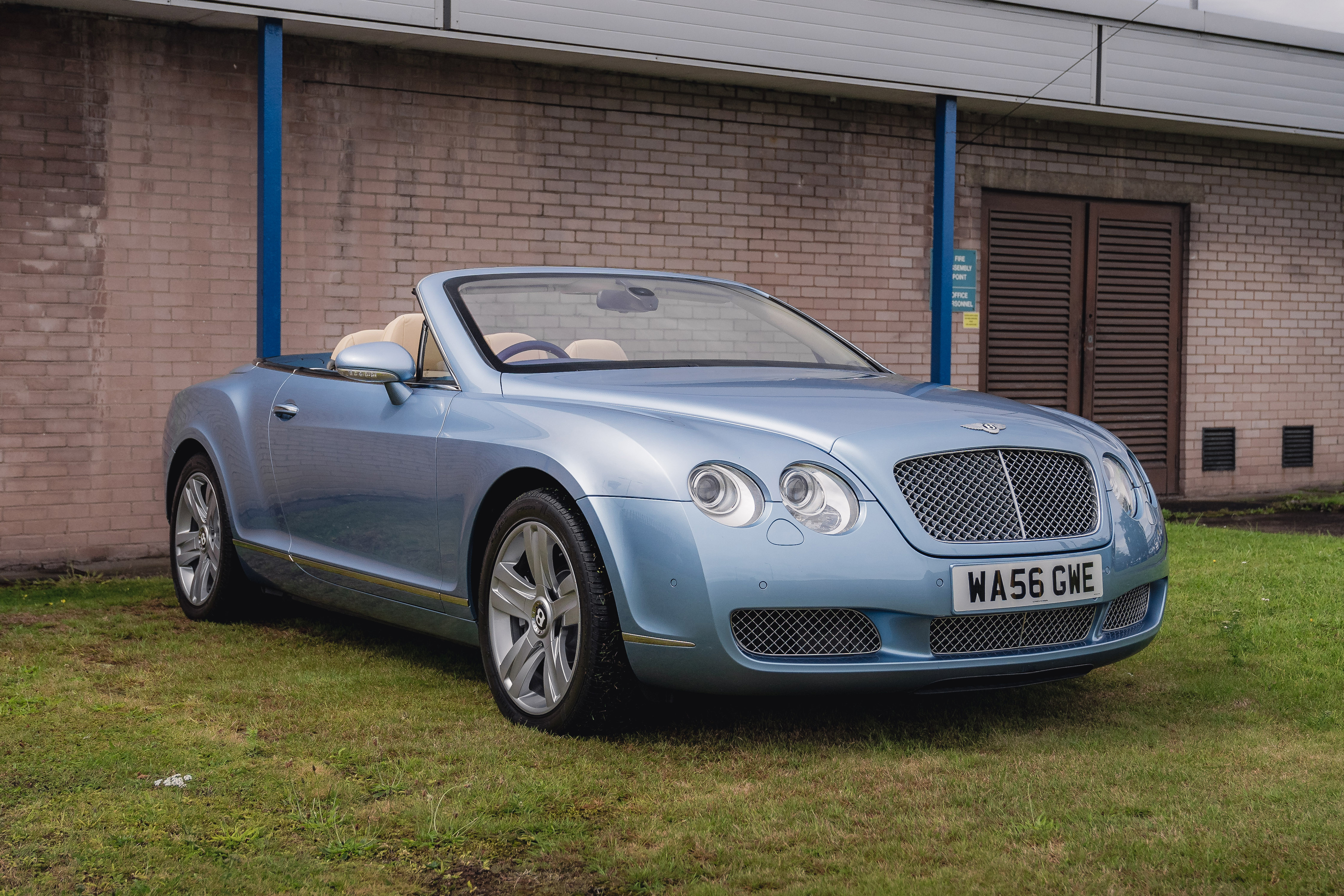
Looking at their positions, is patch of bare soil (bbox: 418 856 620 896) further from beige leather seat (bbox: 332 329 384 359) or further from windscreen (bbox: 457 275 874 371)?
beige leather seat (bbox: 332 329 384 359)

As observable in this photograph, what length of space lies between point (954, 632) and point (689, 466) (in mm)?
814

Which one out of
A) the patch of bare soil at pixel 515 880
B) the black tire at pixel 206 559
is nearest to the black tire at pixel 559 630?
the patch of bare soil at pixel 515 880

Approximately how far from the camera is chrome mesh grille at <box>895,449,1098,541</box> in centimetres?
359

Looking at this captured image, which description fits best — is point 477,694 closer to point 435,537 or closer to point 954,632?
point 435,537

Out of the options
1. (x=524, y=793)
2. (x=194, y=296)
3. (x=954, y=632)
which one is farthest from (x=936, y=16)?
(x=524, y=793)

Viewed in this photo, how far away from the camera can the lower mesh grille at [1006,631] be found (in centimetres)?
358

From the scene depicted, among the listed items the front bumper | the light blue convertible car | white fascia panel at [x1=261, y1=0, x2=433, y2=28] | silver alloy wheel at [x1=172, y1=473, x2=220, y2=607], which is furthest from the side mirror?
white fascia panel at [x1=261, y1=0, x2=433, y2=28]

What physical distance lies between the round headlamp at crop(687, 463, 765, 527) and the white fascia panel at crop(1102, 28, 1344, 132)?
7.22 meters

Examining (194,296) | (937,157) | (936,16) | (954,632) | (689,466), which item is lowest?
(954,632)

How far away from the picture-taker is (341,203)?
27.9 ft

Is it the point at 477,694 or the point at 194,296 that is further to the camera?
the point at 194,296

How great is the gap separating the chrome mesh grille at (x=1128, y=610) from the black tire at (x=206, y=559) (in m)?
3.41

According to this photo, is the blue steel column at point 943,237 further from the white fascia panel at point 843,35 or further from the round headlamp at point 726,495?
the round headlamp at point 726,495

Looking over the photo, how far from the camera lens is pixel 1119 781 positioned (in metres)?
3.34
